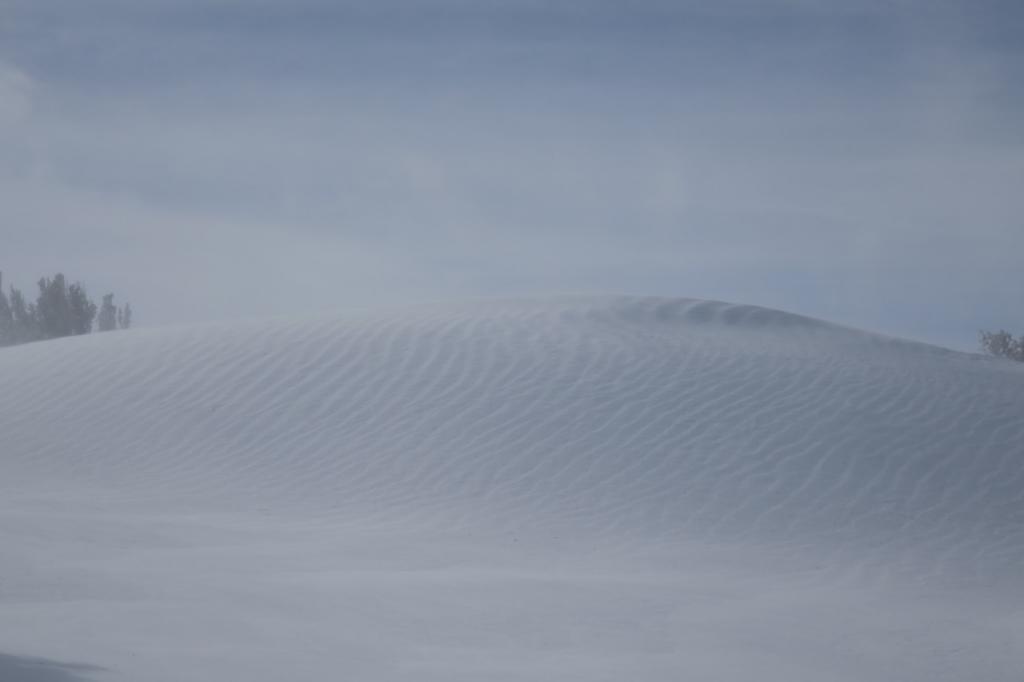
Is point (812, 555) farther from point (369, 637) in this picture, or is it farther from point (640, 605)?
point (369, 637)

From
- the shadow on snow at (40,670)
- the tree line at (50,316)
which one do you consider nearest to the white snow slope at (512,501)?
the shadow on snow at (40,670)

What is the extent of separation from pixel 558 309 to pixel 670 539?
993cm

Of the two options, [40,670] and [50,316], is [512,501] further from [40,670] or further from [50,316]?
[50,316]

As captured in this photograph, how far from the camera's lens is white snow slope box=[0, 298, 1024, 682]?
696cm

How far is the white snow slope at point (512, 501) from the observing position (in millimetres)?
6957

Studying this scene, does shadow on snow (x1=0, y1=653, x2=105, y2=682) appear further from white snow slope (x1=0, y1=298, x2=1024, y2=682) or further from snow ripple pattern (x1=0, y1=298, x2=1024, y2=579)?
snow ripple pattern (x1=0, y1=298, x2=1024, y2=579)

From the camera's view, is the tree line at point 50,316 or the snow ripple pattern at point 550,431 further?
the tree line at point 50,316

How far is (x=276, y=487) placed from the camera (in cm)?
1267

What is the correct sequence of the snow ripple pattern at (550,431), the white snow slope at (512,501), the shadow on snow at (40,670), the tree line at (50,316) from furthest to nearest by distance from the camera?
the tree line at (50,316), the snow ripple pattern at (550,431), the white snow slope at (512,501), the shadow on snow at (40,670)

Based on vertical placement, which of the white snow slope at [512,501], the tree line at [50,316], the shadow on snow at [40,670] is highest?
the tree line at [50,316]

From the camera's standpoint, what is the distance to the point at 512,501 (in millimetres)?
12211

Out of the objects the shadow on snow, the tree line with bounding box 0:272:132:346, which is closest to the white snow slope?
the shadow on snow

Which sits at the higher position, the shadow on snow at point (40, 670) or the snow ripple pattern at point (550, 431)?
the snow ripple pattern at point (550, 431)

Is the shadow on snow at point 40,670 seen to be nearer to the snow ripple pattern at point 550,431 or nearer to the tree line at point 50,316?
the snow ripple pattern at point 550,431
